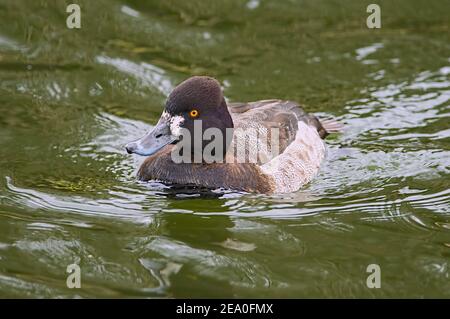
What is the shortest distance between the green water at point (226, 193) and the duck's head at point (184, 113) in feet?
1.46

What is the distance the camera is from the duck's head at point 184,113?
7.86 m

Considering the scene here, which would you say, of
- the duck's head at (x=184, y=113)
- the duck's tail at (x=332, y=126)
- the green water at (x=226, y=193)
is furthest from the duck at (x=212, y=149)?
the duck's tail at (x=332, y=126)

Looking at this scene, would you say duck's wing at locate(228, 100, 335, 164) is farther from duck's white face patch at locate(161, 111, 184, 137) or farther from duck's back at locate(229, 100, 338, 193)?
duck's white face patch at locate(161, 111, 184, 137)

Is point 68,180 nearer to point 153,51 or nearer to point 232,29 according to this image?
point 153,51

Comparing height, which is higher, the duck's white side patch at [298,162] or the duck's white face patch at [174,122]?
the duck's white face patch at [174,122]

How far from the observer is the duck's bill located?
7814mm

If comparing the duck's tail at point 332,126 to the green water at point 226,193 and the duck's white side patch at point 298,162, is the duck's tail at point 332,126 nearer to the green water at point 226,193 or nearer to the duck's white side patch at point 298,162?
the green water at point 226,193

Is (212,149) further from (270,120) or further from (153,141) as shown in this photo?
(270,120)

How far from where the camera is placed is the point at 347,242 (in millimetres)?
6816

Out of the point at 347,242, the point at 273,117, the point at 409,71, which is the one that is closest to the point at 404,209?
the point at 347,242

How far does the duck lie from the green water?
179mm

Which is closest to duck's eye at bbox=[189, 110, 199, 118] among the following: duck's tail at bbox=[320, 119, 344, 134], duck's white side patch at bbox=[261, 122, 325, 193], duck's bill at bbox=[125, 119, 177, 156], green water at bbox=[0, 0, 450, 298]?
duck's bill at bbox=[125, 119, 177, 156]

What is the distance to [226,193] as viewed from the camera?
7.93 meters
